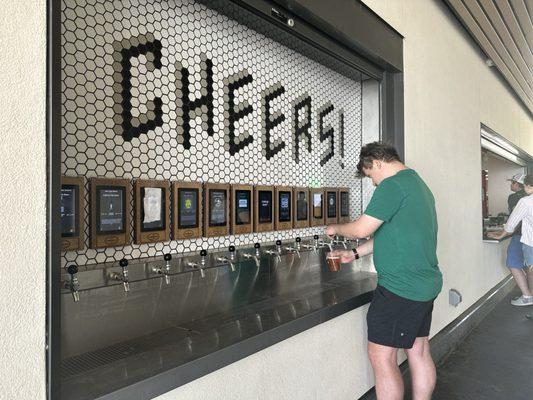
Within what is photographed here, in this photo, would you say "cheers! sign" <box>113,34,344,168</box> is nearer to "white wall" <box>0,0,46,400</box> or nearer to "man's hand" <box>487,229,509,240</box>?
"white wall" <box>0,0,46,400</box>

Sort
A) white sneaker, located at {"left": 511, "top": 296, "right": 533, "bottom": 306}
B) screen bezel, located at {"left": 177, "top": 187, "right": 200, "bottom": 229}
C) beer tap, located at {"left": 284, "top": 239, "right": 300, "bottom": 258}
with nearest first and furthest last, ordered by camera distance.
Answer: screen bezel, located at {"left": 177, "top": 187, "right": 200, "bottom": 229} → beer tap, located at {"left": 284, "top": 239, "right": 300, "bottom": 258} → white sneaker, located at {"left": 511, "top": 296, "right": 533, "bottom": 306}

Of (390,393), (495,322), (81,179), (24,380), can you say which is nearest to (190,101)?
(81,179)

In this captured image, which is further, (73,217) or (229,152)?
(229,152)

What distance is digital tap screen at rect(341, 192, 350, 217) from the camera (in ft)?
9.07

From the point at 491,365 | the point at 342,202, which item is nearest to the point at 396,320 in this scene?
the point at 342,202

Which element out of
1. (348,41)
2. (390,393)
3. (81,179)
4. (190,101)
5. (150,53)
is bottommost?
(390,393)

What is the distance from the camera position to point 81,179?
51.3 inches

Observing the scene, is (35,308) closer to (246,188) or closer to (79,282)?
(79,282)

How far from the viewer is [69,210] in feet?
4.17

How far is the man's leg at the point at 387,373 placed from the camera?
75.5 inches

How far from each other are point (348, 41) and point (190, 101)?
96 centimetres

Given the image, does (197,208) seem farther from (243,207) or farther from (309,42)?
(309,42)

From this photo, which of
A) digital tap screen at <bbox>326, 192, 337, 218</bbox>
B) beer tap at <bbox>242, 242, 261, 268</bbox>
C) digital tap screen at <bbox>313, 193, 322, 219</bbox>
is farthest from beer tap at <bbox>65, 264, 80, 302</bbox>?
digital tap screen at <bbox>326, 192, 337, 218</bbox>

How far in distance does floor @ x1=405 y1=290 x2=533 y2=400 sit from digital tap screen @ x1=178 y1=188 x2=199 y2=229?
1795 mm
